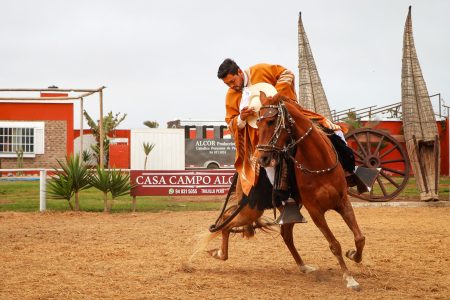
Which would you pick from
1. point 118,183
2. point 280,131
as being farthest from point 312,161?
point 118,183

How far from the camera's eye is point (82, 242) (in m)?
10.2

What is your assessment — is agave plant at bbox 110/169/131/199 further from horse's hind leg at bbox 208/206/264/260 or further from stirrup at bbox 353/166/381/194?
stirrup at bbox 353/166/381/194

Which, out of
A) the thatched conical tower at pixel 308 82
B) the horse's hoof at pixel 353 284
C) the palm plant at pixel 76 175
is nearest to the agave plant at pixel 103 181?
the palm plant at pixel 76 175

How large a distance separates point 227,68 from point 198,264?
8.58 feet

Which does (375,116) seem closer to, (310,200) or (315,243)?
(315,243)

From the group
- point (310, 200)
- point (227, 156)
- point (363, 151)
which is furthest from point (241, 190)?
point (227, 156)

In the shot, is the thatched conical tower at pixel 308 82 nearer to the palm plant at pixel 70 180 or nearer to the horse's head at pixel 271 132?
the palm plant at pixel 70 180

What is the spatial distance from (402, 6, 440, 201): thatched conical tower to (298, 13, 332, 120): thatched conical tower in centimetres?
234

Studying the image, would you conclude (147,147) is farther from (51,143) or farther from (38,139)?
(38,139)

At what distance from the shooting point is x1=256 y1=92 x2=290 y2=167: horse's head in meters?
5.95

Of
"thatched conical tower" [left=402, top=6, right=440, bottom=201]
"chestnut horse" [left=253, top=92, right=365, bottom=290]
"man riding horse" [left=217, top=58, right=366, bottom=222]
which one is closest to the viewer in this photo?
"chestnut horse" [left=253, top=92, right=365, bottom=290]

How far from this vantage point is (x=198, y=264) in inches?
315

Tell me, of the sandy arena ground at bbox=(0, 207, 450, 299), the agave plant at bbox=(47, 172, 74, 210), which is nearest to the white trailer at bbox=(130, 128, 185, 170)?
the agave plant at bbox=(47, 172, 74, 210)

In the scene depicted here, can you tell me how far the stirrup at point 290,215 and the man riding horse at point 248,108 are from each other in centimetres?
2
